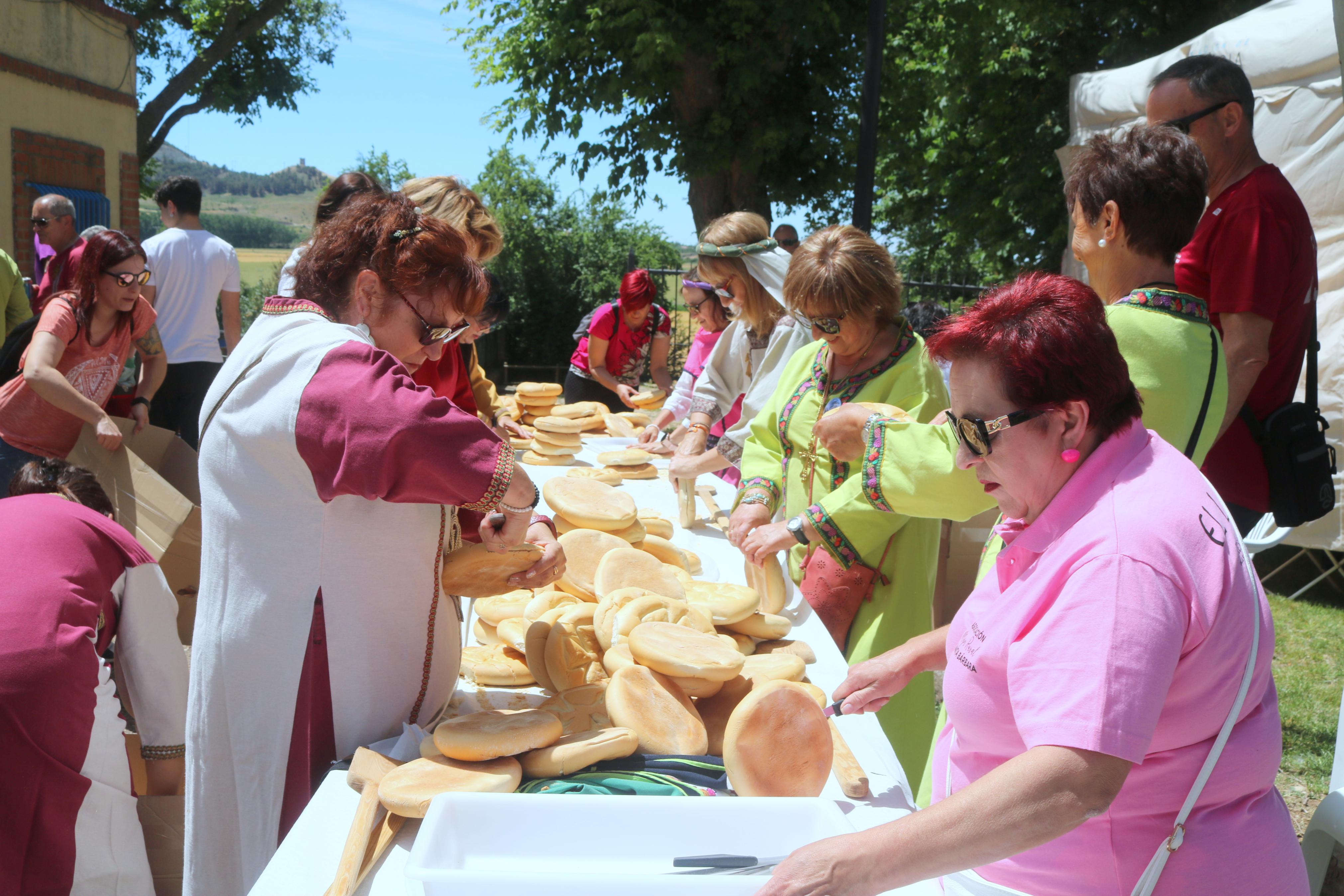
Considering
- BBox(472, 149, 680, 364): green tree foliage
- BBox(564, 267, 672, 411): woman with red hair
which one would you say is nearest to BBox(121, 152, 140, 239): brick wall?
BBox(472, 149, 680, 364): green tree foliage

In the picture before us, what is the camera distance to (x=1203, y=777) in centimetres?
111

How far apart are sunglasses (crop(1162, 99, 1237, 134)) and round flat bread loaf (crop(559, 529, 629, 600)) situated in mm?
1886

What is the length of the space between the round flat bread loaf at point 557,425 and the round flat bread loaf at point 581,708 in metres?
2.33

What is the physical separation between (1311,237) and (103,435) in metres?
4.21

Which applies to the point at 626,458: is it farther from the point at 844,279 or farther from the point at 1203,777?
the point at 1203,777

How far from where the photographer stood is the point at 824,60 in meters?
9.77

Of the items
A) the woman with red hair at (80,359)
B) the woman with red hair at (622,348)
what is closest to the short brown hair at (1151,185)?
the woman with red hair at (80,359)

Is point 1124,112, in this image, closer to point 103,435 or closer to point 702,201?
point 702,201

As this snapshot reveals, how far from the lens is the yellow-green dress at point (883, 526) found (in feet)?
7.75

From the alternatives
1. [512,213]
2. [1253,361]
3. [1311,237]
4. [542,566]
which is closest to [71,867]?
[542,566]

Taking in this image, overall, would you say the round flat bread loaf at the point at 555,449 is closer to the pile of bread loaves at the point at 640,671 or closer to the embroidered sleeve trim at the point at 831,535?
the pile of bread loaves at the point at 640,671

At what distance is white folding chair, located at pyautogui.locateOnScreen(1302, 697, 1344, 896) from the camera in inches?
69.4

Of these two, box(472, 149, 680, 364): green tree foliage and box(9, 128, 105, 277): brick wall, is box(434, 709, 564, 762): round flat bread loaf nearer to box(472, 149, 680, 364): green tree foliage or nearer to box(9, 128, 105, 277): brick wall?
box(9, 128, 105, 277): brick wall

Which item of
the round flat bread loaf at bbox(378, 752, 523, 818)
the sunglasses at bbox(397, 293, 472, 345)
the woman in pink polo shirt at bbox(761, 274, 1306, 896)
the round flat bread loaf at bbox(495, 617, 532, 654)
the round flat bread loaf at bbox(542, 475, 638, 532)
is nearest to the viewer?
the woman in pink polo shirt at bbox(761, 274, 1306, 896)
